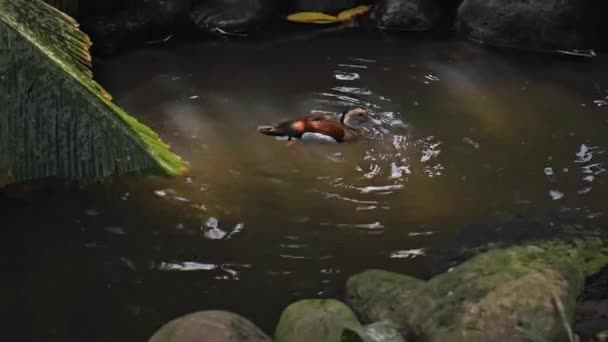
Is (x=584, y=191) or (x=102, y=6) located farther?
(x=102, y=6)

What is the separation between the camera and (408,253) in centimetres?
429

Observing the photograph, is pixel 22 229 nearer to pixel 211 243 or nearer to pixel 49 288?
pixel 49 288

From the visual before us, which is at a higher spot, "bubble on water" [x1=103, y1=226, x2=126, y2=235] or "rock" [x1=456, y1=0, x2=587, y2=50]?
"rock" [x1=456, y1=0, x2=587, y2=50]

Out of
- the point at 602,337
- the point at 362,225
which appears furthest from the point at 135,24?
the point at 602,337

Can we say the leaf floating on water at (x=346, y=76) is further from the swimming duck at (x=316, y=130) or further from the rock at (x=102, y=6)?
the rock at (x=102, y=6)

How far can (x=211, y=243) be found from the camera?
4305 millimetres

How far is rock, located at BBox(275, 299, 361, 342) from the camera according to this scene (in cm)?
337

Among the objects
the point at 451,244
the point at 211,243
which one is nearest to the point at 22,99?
the point at 211,243

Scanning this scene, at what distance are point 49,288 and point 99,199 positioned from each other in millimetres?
837

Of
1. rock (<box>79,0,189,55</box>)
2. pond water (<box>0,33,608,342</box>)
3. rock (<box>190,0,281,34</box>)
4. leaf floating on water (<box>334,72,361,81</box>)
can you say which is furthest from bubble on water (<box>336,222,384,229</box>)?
rock (<box>190,0,281,34</box>)

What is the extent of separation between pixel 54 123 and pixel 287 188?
98.2 inches

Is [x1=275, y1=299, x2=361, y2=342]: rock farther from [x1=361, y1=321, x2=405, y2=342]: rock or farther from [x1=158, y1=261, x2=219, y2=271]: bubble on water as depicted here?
[x1=158, y1=261, x2=219, y2=271]: bubble on water

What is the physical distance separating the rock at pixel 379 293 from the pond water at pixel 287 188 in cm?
17

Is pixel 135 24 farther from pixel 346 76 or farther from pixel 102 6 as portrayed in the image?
pixel 346 76
